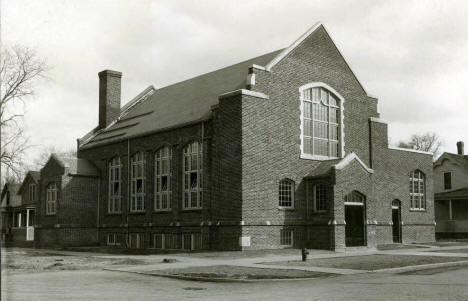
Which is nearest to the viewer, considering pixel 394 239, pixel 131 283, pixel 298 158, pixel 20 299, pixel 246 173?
pixel 20 299

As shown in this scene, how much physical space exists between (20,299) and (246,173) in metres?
16.7

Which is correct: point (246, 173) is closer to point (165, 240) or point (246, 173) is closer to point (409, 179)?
point (165, 240)

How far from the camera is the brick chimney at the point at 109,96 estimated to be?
41.3 meters

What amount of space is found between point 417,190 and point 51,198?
2473cm

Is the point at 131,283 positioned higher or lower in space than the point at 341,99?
lower

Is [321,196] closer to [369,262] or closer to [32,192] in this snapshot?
[369,262]

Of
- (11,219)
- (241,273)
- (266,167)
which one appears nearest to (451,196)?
(266,167)

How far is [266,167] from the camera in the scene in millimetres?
28094

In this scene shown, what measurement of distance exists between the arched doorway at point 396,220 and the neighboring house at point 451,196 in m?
14.5

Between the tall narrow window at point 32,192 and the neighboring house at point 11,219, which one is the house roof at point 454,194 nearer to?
the tall narrow window at point 32,192

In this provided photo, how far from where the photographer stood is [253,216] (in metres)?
27.1

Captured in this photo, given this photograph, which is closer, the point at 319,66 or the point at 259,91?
the point at 259,91

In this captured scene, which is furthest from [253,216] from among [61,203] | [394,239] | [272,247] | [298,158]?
[61,203]

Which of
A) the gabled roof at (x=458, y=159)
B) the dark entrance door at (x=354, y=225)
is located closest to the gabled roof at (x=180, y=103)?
the dark entrance door at (x=354, y=225)
